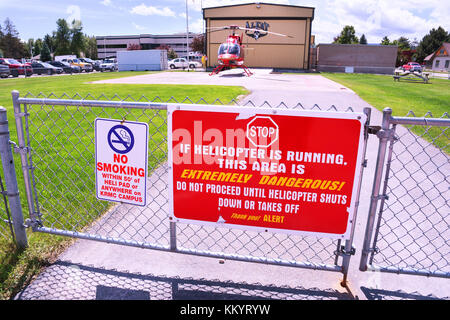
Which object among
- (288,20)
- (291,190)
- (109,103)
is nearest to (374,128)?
(291,190)

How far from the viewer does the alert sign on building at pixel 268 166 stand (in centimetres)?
246

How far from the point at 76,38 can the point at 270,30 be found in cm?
6318

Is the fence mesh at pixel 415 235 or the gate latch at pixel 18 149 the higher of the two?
the gate latch at pixel 18 149

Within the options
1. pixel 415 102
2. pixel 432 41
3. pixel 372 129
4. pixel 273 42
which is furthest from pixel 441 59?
pixel 372 129

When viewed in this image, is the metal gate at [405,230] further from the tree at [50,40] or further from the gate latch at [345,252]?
the tree at [50,40]

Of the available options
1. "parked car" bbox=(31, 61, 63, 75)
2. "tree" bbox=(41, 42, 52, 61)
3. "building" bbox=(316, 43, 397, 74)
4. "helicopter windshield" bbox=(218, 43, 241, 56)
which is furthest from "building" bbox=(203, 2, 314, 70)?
"tree" bbox=(41, 42, 52, 61)

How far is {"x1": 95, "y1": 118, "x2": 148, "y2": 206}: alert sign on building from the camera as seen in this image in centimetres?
276

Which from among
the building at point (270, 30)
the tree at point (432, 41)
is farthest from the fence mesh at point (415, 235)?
the tree at point (432, 41)

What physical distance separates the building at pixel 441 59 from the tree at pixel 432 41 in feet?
17.6

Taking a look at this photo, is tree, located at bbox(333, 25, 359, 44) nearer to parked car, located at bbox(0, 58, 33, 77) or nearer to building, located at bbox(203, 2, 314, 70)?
building, located at bbox(203, 2, 314, 70)

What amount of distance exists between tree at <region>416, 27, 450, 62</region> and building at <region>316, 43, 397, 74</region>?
60566 mm

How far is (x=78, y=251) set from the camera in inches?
Answer: 132

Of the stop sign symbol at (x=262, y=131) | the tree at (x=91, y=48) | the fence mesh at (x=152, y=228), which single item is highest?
the tree at (x=91, y=48)
